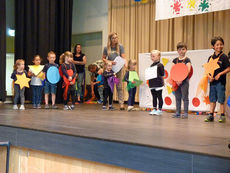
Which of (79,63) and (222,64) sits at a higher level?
(79,63)

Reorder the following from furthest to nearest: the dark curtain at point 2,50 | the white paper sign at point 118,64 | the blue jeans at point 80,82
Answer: the blue jeans at point 80,82 < the dark curtain at point 2,50 < the white paper sign at point 118,64

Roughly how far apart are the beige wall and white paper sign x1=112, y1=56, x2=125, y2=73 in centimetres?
294

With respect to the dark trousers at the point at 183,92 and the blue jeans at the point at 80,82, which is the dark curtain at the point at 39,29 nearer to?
the blue jeans at the point at 80,82

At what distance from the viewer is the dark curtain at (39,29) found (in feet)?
25.3

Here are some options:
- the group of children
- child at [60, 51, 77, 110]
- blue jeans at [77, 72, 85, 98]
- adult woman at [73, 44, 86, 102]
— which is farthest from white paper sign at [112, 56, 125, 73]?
blue jeans at [77, 72, 85, 98]

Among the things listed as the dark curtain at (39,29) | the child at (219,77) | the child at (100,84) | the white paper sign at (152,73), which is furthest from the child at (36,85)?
the child at (219,77)

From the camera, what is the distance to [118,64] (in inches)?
221

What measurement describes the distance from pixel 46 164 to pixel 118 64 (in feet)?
10.3

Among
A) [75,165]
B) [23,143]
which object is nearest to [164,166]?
[75,165]

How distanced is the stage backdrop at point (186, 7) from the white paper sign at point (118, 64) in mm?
1808

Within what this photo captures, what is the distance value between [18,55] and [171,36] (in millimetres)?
3710

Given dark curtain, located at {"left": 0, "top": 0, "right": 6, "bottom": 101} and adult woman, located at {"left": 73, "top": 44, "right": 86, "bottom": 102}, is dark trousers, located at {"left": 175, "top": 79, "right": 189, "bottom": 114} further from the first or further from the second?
dark curtain, located at {"left": 0, "top": 0, "right": 6, "bottom": 101}

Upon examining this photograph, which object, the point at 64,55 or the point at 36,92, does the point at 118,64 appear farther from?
the point at 36,92

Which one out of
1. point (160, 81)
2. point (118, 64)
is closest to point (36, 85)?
point (118, 64)
